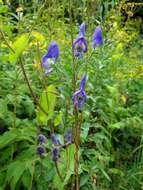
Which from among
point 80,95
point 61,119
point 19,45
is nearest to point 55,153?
point 61,119

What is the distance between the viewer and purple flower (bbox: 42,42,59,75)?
5.64 feet

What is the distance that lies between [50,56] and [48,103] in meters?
0.26

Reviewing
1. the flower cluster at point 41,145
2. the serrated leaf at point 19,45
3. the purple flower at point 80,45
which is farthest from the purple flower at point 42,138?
the serrated leaf at point 19,45

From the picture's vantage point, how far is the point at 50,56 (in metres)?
1.73

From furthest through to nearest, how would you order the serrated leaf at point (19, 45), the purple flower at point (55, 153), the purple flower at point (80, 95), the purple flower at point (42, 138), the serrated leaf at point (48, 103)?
the purple flower at point (42, 138)
the purple flower at point (55, 153)
the purple flower at point (80, 95)
the serrated leaf at point (48, 103)
the serrated leaf at point (19, 45)

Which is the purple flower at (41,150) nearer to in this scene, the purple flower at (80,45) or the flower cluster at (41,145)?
the flower cluster at (41,145)

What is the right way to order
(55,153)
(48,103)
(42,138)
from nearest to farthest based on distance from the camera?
1. (48,103)
2. (55,153)
3. (42,138)

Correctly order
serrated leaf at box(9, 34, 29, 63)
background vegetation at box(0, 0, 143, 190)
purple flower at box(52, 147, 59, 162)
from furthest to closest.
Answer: background vegetation at box(0, 0, 143, 190) < purple flower at box(52, 147, 59, 162) < serrated leaf at box(9, 34, 29, 63)

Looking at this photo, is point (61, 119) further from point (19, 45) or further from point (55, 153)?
point (19, 45)

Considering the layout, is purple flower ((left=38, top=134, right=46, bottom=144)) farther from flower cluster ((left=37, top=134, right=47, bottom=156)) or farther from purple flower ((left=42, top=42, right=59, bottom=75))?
purple flower ((left=42, top=42, right=59, bottom=75))

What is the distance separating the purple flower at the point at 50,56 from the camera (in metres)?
1.72

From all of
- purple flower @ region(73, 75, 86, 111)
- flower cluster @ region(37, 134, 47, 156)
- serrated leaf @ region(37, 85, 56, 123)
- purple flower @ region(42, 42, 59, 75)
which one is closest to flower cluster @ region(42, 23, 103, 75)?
purple flower @ region(42, 42, 59, 75)

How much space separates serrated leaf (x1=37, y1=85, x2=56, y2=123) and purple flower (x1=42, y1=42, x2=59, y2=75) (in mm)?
212

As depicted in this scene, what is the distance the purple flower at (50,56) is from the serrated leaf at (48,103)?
0.21 metres
